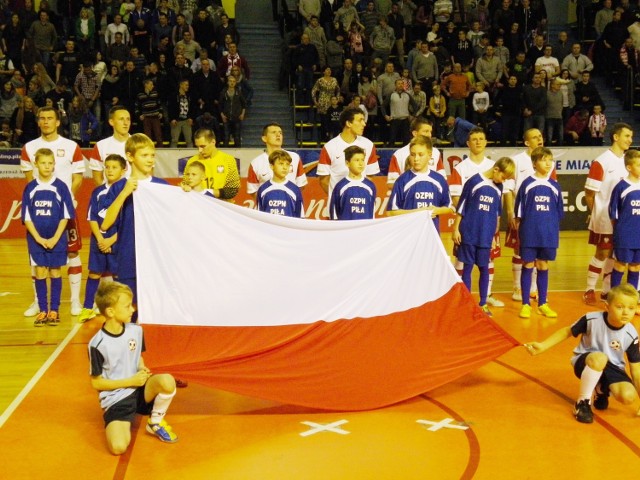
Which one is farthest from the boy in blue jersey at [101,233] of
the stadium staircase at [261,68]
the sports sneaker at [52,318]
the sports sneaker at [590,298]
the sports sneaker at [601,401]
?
the stadium staircase at [261,68]

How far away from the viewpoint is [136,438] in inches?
203

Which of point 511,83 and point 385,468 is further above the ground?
point 511,83

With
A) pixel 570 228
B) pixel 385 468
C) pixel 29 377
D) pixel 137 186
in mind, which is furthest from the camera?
pixel 570 228

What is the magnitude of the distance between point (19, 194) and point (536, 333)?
939cm

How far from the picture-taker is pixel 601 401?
5.64 meters

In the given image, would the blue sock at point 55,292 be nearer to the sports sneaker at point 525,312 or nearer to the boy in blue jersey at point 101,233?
the boy in blue jersey at point 101,233

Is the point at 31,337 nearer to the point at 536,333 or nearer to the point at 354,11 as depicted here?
the point at 536,333

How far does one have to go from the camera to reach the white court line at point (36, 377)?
560cm

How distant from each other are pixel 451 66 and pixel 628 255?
978 centimetres

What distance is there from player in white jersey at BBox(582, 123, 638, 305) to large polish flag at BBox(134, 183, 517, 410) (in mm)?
3291

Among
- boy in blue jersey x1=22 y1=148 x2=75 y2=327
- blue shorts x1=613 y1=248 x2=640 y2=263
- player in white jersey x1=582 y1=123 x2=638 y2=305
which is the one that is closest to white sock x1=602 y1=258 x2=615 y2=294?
player in white jersey x1=582 y1=123 x2=638 y2=305

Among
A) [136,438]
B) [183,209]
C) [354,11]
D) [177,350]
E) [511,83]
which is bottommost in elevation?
[136,438]

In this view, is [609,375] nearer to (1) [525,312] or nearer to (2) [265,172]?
(1) [525,312]

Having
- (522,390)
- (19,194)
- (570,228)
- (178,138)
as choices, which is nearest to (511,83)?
(570,228)
